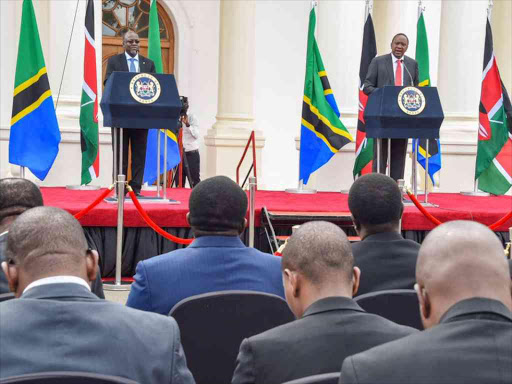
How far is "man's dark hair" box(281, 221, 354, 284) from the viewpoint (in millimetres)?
2613

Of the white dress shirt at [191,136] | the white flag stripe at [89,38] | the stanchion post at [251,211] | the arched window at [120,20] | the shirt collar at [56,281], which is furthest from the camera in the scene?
the arched window at [120,20]

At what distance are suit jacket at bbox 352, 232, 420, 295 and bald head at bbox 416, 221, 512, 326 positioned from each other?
152 centimetres

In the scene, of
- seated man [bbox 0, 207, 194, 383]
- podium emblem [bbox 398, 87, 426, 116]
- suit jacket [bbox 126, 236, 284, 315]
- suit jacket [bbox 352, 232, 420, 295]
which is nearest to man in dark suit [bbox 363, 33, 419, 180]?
podium emblem [bbox 398, 87, 426, 116]

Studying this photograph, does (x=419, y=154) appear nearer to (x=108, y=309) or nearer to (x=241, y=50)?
(x=241, y=50)

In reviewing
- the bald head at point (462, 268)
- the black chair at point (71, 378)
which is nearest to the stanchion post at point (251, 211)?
the bald head at point (462, 268)

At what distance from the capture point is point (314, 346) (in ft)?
8.05

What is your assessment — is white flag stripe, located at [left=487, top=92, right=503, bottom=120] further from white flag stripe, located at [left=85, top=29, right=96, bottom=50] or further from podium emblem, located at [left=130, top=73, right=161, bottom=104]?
white flag stripe, located at [left=85, top=29, right=96, bottom=50]

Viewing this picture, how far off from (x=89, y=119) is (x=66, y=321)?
716cm

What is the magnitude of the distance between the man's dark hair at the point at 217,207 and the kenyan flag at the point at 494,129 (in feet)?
21.8

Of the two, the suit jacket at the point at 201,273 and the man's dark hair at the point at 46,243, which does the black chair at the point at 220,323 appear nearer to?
the suit jacket at the point at 201,273

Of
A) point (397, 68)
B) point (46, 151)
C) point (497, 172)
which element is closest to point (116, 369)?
Answer: point (46, 151)

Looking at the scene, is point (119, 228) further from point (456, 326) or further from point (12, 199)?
point (456, 326)

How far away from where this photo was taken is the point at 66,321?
233 cm

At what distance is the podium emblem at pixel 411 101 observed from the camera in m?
8.33
